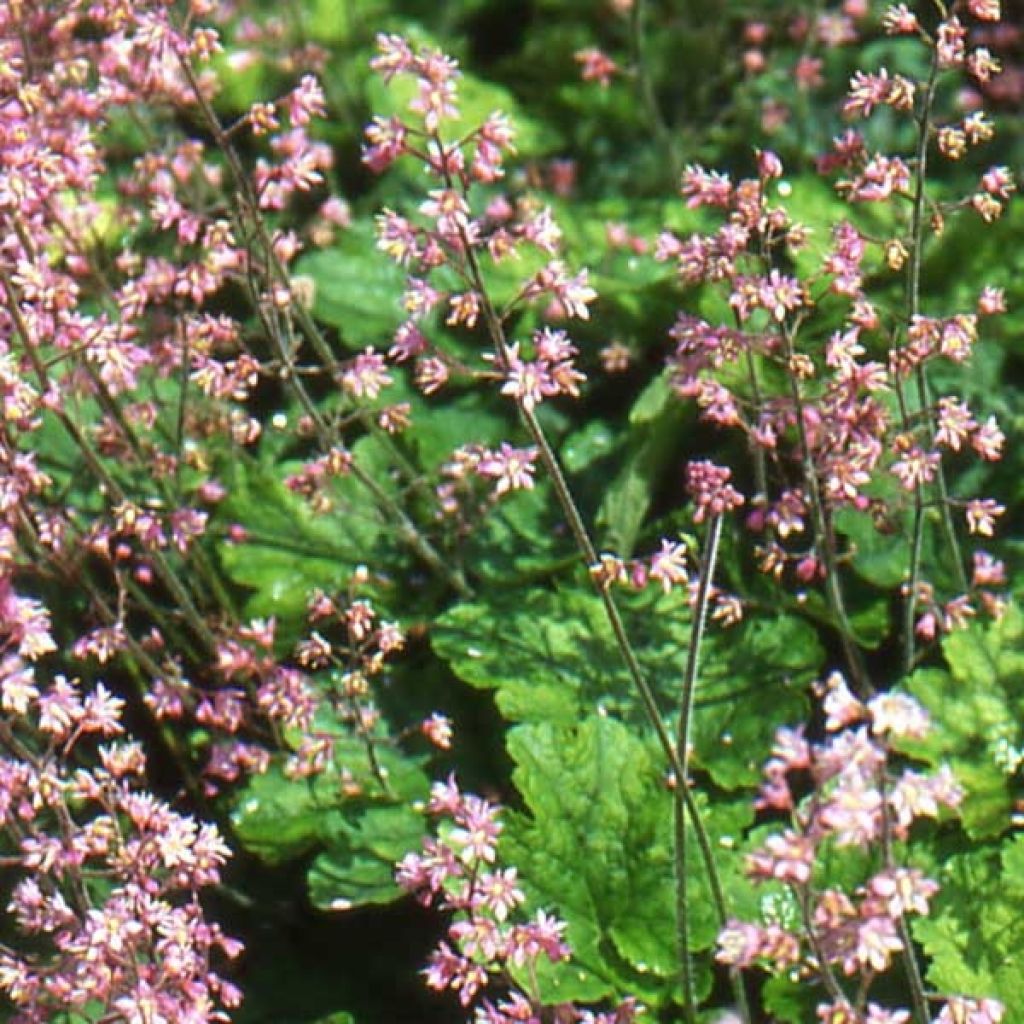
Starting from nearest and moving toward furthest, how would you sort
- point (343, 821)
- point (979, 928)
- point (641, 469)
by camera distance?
point (979, 928) → point (343, 821) → point (641, 469)

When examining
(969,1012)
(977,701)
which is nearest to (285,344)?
(977,701)

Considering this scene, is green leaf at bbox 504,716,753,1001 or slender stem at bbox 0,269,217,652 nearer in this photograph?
slender stem at bbox 0,269,217,652

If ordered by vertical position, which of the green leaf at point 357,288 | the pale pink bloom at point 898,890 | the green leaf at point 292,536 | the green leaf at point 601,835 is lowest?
the pale pink bloom at point 898,890

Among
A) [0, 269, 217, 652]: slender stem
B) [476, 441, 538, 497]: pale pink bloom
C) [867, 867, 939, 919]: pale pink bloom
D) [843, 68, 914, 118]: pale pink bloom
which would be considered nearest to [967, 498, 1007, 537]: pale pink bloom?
[843, 68, 914, 118]: pale pink bloom

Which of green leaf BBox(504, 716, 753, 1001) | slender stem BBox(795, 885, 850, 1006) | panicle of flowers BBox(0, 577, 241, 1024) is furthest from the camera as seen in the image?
green leaf BBox(504, 716, 753, 1001)

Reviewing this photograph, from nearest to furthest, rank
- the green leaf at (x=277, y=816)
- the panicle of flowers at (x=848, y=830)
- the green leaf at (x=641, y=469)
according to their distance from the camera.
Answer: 1. the panicle of flowers at (x=848, y=830)
2. the green leaf at (x=277, y=816)
3. the green leaf at (x=641, y=469)

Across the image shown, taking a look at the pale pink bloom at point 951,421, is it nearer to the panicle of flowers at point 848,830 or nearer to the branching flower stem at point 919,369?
the branching flower stem at point 919,369

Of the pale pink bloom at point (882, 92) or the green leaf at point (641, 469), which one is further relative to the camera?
the green leaf at point (641, 469)

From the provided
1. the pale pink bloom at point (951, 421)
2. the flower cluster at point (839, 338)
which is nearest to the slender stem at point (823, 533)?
the flower cluster at point (839, 338)

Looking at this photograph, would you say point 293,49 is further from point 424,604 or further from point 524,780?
point 524,780

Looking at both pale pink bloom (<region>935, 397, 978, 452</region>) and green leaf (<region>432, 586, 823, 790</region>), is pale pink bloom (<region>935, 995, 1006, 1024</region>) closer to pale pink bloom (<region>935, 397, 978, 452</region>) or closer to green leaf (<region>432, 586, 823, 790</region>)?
pale pink bloom (<region>935, 397, 978, 452</region>)

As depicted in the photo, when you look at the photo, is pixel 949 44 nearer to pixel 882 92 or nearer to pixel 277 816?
pixel 882 92
